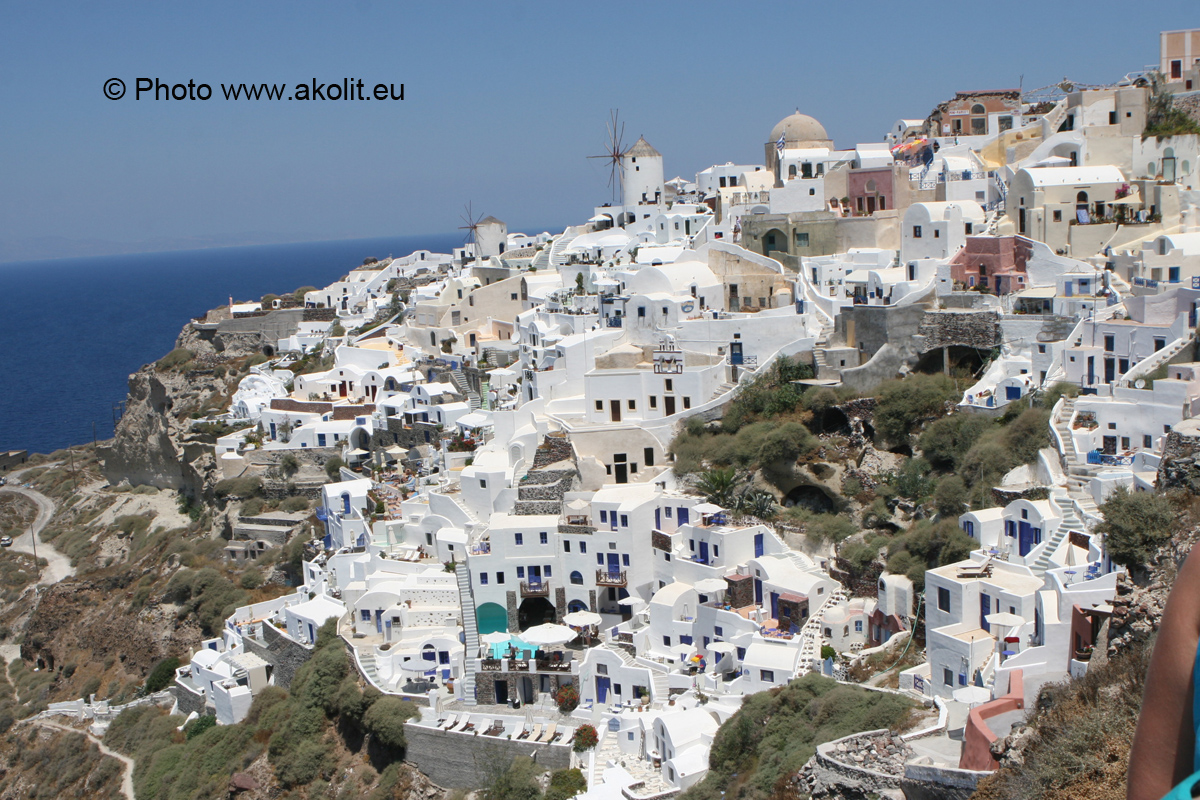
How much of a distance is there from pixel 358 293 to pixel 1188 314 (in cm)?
4932

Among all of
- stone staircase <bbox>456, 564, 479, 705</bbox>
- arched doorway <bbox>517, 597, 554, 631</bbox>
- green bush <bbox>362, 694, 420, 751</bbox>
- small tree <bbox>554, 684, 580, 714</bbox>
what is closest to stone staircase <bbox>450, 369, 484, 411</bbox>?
stone staircase <bbox>456, 564, 479, 705</bbox>

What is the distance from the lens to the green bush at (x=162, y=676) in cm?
3444

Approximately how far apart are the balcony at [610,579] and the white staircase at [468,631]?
3.39 m

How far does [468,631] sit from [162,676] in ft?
45.1

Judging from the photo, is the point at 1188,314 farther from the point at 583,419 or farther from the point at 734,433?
the point at 583,419

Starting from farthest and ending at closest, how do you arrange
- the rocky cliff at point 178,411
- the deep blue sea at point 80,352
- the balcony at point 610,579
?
the deep blue sea at point 80,352 → the rocky cliff at point 178,411 → the balcony at point 610,579

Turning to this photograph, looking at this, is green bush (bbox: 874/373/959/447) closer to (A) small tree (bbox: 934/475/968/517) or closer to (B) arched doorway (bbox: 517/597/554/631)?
(A) small tree (bbox: 934/475/968/517)

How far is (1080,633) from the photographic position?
15961 mm

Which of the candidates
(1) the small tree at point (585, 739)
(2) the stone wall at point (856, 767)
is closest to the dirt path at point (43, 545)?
(1) the small tree at point (585, 739)

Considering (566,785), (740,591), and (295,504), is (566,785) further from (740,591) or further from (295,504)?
(295,504)

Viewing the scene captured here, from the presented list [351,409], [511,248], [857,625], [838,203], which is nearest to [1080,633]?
[857,625]

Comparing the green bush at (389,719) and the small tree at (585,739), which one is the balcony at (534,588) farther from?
the small tree at (585,739)

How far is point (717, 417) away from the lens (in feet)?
106

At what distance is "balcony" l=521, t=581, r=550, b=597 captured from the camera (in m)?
28.0
